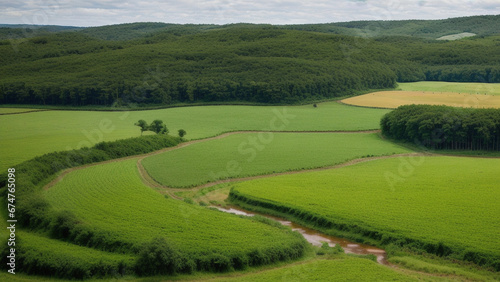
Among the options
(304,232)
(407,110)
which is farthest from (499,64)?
(304,232)

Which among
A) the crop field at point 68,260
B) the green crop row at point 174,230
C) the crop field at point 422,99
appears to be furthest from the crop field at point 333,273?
the crop field at point 422,99

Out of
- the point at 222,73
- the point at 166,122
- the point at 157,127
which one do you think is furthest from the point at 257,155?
the point at 222,73

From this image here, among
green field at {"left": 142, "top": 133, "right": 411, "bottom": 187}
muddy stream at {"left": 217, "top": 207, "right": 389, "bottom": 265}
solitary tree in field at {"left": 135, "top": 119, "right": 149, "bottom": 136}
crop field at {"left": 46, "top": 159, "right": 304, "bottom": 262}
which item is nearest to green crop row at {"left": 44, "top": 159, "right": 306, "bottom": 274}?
crop field at {"left": 46, "top": 159, "right": 304, "bottom": 262}

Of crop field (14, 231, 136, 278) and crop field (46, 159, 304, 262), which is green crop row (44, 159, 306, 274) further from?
crop field (14, 231, 136, 278)

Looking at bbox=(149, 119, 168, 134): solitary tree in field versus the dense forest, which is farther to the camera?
the dense forest

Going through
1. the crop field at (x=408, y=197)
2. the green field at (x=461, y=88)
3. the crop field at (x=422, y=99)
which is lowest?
the crop field at (x=408, y=197)

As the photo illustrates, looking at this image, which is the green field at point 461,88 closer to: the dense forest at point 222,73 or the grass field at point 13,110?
the dense forest at point 222,73

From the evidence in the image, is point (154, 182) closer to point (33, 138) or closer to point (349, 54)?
point (33, 138)
